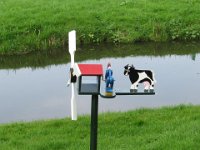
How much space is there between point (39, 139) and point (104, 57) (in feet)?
26.6

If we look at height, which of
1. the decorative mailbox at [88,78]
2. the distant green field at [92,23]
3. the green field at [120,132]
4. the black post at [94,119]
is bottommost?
the green field at [120,132]

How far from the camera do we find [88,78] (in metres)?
5.06

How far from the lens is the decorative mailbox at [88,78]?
4.98 m

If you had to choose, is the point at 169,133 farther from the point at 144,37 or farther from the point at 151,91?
the point at 144,37

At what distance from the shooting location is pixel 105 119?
331 inches

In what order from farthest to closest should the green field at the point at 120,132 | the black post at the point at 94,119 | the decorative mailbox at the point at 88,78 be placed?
the green field at the point at 120,132 → the black post at the point at 94,119 → the decorative mailbox at the point at 88,78

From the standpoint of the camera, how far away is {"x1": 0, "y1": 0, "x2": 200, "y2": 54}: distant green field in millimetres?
15680

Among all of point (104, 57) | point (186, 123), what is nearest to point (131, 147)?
point (186, 123)

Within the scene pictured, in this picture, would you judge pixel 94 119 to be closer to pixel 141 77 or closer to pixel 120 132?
pixel 141 77

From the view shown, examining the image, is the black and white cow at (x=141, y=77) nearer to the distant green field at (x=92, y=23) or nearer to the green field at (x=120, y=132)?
the green field at (x=120, y=132)

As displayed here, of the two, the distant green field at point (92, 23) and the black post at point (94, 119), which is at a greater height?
the distant green field at point (92, 23)

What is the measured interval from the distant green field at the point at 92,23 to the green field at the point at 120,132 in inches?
285

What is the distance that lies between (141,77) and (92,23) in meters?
11.5

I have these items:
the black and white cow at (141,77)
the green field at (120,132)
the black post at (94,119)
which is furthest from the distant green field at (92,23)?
the black and white cow at (141,77)
